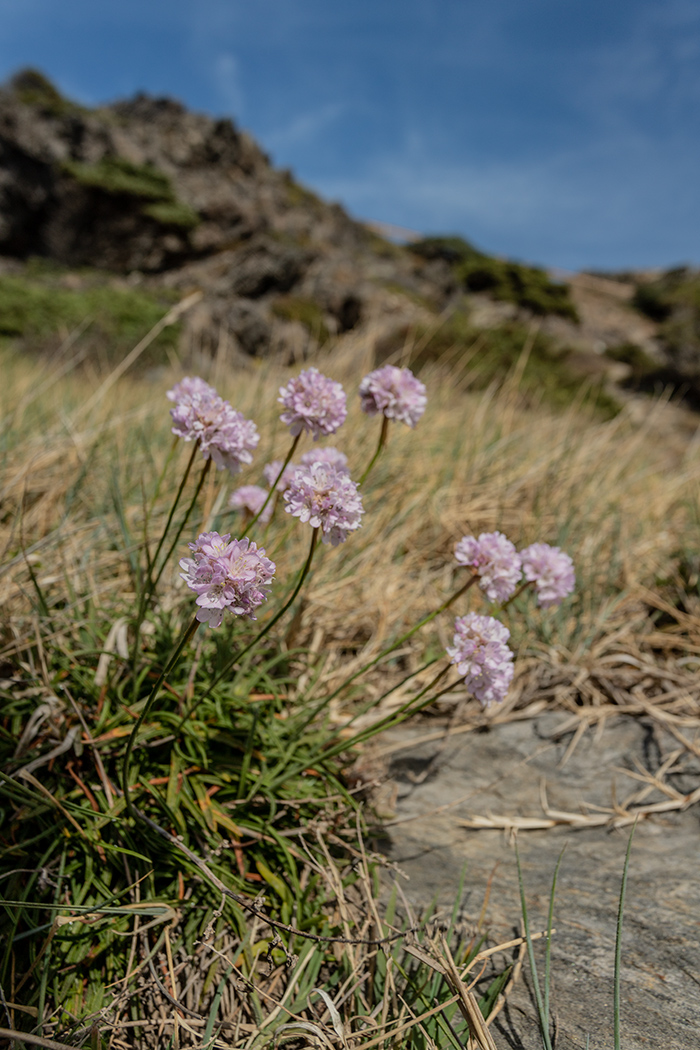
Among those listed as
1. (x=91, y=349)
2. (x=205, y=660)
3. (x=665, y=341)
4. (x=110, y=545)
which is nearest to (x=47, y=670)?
(x=205, y=660)

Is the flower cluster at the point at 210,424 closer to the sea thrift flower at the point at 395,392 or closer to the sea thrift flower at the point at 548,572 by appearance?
the sea thrift flower at the point at 395,392

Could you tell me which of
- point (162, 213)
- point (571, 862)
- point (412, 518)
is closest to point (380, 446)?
point (571, 862)

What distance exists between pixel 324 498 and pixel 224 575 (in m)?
0.29

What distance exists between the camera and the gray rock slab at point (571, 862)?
121cm

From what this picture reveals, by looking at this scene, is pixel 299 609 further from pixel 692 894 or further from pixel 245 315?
pixel 245 315

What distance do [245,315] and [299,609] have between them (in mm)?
13730

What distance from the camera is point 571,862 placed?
160 cm

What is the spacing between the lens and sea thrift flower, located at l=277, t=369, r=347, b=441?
144 centimetres

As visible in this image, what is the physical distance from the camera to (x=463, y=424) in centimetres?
411

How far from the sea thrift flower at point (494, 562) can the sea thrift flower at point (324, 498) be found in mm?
416

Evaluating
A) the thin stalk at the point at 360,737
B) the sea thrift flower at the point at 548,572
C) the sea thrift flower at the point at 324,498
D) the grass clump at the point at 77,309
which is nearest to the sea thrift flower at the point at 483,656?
the thin stalk at the point at 360,737

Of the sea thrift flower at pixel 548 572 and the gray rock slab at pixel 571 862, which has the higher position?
the sea thrift flower at pixel 548 572

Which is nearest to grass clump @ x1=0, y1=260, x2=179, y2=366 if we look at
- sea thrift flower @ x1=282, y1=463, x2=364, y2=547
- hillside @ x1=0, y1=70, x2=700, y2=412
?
hillside @ x1=0, y1=70, x2=700, y2=412

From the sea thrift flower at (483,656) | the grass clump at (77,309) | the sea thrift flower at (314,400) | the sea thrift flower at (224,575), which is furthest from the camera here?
the grass clump at (77,309)
